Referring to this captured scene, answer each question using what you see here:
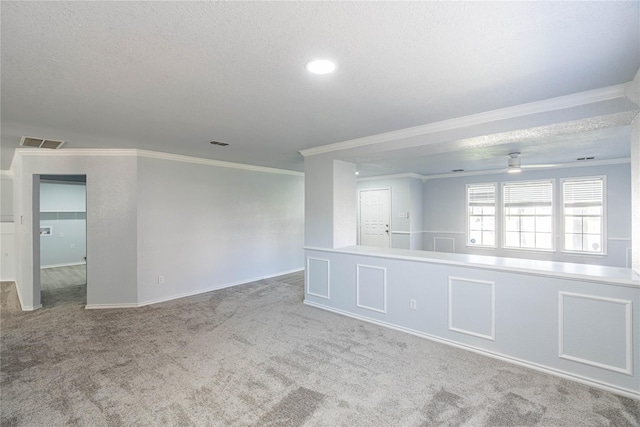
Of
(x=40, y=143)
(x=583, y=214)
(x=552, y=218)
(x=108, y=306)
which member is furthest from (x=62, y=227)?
(x=583, y=214)

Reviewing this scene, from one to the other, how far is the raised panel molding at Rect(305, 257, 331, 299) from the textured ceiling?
2.21m

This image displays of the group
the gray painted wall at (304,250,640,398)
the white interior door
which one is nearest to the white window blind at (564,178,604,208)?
the white interior door

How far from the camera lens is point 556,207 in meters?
6.26

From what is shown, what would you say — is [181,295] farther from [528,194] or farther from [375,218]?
[528,194]

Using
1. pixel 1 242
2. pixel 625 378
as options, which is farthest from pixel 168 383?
pixel 1 242

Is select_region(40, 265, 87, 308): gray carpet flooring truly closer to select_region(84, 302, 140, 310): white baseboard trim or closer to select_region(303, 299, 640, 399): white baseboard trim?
select_region(84, 302, 140, 310): white baseboard trim

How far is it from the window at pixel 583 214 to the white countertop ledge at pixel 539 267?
3734 millimetres

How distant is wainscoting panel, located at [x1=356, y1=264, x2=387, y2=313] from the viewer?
3912mm

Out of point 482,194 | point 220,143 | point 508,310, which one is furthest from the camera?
point 482,194

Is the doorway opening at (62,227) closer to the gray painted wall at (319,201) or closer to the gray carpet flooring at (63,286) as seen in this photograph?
the gray carpet flooring at (63,286)

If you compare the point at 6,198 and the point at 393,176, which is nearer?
the point at 6,198

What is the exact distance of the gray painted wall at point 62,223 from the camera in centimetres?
789

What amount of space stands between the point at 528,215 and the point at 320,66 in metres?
6.52

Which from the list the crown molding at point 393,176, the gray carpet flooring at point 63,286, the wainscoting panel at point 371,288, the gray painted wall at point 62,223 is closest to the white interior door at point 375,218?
the crown molding at point 393,176
